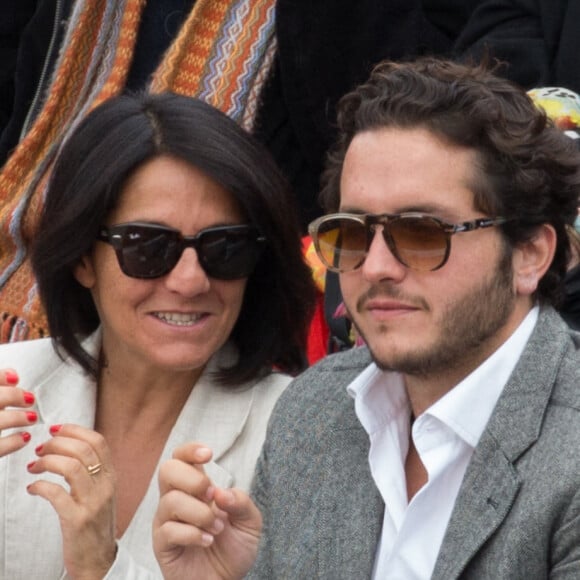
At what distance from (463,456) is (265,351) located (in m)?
0.88

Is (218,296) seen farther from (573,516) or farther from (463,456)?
(573,516)

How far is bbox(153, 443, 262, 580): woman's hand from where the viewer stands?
226 cm

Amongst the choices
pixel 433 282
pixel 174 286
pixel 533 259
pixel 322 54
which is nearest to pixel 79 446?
pixel 174 286

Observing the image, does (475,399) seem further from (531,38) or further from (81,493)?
(531,38)

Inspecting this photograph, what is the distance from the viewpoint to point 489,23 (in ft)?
12.7

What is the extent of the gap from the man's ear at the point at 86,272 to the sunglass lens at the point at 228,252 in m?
0.33

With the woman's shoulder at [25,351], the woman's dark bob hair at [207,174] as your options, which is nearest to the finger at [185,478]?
the woman's dark bob hair at [207,174]

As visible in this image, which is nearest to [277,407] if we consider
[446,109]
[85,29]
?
[446,109]

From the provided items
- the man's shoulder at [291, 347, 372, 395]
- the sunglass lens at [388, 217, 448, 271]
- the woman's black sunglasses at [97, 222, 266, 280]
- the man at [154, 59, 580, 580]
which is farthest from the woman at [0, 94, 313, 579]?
Answer: the sunglass lens at [388, 217, 448, 271]

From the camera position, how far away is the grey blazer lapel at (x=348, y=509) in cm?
242

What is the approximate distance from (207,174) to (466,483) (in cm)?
103

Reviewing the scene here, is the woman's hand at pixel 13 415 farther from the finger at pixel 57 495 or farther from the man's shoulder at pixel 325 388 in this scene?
the man's shoulder at pixel 325 388

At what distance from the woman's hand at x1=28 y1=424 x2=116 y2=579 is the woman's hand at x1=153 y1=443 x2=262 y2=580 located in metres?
0.21

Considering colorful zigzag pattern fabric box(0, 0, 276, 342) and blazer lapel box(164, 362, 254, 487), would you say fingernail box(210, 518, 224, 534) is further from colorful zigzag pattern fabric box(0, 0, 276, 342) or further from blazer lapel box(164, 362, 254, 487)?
colorful zigzag pattern fabric box(0, 0, 276, 342)
